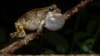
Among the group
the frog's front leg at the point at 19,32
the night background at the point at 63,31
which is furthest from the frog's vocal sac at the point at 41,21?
the night background at the point at 63,31

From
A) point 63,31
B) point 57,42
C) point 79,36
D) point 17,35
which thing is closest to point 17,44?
point 17,35

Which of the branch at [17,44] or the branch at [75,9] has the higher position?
the branch at [75,9]

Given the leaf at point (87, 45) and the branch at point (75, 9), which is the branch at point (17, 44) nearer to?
the branch at point (75, 9)

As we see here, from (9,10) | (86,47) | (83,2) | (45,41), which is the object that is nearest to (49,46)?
(45,41)

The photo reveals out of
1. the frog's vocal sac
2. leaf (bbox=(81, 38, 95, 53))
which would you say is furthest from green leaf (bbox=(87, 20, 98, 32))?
the frog's vocal sac

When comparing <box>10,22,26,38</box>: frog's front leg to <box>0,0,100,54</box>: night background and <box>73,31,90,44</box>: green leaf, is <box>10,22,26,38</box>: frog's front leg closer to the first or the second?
<box>0,0,100,54</box>: night background

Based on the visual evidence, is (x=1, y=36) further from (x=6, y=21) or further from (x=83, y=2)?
(x=83, y=2)

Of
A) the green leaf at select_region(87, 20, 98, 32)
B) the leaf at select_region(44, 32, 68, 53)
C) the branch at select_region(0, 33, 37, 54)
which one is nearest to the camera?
the branch at select_region(0, 33, 37, 54)
